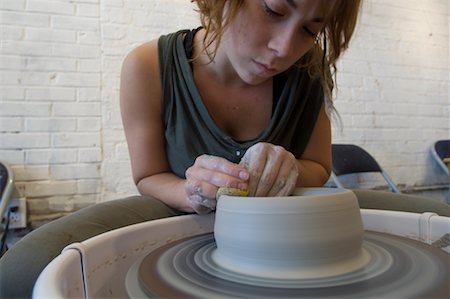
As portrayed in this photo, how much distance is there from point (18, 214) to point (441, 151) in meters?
2.72

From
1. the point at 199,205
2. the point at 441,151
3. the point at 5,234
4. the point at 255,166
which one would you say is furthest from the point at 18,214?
the point at 441,151

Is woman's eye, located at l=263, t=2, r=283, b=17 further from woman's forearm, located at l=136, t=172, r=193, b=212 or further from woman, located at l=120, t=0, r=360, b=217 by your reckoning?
woman's forearm, located at l=136, t=172, r=193, b=212

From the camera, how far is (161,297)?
1.37 ft

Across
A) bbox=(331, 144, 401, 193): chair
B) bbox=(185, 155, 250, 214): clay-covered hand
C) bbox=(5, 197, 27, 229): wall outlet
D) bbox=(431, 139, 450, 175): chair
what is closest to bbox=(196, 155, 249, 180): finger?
bbox=(185, 155, 250, 214): clay-covered hand

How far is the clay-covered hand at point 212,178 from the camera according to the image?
0.55 m

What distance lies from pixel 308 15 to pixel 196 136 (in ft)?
1.15

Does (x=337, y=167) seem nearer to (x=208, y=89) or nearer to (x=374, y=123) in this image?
(x=374, y=123)

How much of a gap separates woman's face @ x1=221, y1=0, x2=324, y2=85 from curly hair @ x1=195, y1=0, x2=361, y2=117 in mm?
19

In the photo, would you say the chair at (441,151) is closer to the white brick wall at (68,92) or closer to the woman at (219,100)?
the white brick wall at (68,92)

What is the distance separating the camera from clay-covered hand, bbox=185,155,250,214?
55 cm

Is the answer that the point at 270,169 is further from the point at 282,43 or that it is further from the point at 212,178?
the point at 282,43

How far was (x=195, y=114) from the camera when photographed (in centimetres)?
82

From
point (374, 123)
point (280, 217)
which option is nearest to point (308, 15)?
point (280, 217)

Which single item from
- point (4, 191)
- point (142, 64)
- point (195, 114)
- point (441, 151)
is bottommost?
point (4, 191)
